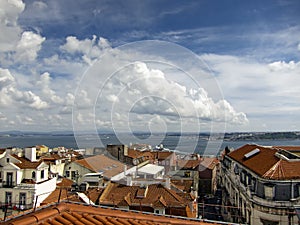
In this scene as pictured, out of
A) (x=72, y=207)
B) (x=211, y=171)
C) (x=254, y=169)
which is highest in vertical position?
(x=72, y=207)

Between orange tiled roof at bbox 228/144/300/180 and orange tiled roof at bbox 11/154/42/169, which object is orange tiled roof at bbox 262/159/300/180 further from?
orange tiled roof at bbox 11/154/42/169

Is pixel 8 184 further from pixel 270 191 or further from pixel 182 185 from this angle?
pixel 270 191

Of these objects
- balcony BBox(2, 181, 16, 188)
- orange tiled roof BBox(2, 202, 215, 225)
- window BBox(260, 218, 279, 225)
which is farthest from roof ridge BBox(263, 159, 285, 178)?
balcony BBox(2, 181, 16, 188)

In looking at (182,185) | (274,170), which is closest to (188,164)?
(182,185)

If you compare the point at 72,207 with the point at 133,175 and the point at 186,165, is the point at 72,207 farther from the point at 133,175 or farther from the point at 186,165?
the point at 186,165

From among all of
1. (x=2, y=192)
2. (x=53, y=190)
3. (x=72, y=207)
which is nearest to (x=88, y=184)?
(x=53, y=190)

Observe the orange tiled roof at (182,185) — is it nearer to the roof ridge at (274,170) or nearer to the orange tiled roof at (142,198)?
the orange tiled roof at (142,198)
